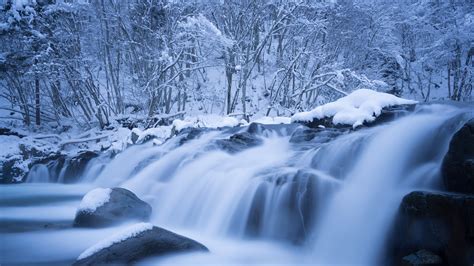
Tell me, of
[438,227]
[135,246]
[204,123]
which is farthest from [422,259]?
[204,123]

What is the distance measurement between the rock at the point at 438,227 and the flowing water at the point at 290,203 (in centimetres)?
27

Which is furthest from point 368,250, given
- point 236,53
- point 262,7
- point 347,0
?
point 347,0

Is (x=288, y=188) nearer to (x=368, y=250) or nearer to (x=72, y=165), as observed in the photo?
(x=368, y=250)

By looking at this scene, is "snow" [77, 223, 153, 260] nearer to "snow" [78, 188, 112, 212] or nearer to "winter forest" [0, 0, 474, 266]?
"winter forest" [0, 0, 474, 266]

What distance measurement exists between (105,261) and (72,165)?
295 inches

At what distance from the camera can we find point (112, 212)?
4.89m

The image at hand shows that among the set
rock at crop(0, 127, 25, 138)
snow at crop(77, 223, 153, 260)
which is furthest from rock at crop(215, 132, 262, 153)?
rock at crop(0, 127, 25, 138)

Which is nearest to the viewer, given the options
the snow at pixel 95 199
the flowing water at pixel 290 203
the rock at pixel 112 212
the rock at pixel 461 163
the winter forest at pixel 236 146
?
the rock at pixel 461 163

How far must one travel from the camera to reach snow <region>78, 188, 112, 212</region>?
4.91 metres

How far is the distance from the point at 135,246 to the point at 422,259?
248 centimetres

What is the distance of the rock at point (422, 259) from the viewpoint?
9.66ft

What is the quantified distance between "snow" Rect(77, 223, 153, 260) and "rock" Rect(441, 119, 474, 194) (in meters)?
2.86

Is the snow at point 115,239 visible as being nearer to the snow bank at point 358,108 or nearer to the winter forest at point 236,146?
the winter forest at point 236,146

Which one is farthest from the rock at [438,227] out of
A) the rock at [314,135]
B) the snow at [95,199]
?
the snow at [95,199]
